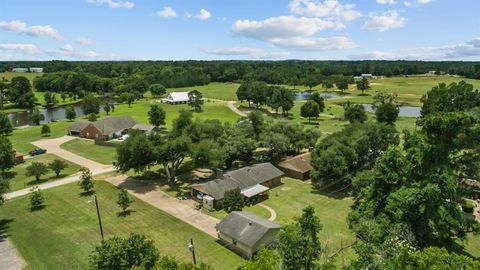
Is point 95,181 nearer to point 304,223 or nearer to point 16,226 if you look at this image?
point 16,226

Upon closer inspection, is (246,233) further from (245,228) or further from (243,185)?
(243,185)

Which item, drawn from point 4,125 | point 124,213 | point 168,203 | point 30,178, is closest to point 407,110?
point 168,203

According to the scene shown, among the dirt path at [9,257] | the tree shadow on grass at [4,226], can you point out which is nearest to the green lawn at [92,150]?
the tree shadow on grass at [4,226]

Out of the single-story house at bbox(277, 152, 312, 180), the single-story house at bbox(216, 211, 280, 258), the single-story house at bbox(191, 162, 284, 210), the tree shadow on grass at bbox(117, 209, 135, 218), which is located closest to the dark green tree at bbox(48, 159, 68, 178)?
the tree shadow on grass at bbox(117, 209, 135, 218)

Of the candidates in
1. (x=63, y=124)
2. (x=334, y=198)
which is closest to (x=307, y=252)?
(x=334, y=198)

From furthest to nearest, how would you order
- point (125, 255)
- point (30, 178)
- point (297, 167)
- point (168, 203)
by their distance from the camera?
point (30, 178)
point (297, 167)
point (168, 203)
point (125, 255)

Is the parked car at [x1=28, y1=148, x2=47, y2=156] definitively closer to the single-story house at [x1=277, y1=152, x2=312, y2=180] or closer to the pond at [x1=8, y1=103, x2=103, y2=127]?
the pond at [x1=8, y1=103, x2=103, y2=127]
